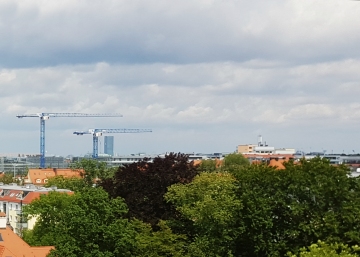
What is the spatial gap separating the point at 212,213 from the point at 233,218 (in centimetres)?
107

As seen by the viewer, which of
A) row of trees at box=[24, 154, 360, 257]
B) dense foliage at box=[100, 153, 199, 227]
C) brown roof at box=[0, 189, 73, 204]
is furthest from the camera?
brown roof at box=[0, 189, 73, 204]

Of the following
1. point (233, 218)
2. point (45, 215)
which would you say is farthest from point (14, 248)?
point (233, 218)

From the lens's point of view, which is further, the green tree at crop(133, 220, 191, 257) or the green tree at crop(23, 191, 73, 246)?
the green tree at crop(23, 191, 73, 246)

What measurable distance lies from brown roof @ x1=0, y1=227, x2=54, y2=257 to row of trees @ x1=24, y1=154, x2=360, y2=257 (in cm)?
310

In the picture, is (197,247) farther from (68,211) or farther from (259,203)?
(68,211)

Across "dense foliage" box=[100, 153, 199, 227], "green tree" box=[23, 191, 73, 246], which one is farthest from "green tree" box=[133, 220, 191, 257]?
"green tree" box=[23, 191, 73, 246]

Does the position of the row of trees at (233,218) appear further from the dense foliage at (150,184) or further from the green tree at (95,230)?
the dense foliage at (150,184)

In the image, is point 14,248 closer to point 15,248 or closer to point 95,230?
point 15,248

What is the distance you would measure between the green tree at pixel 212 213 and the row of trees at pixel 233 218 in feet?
0.15

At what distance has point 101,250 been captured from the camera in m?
31.0

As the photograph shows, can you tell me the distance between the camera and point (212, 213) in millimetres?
31641

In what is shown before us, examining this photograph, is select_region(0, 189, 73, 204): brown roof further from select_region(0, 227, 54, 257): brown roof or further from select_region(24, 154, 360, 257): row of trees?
select_region(24, 154, 360, 257): row of trees

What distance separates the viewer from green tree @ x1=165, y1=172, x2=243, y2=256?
3167cm

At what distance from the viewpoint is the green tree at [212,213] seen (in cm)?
3167
